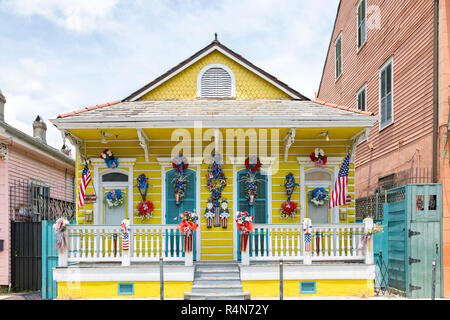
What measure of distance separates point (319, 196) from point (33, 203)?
30.5 ft

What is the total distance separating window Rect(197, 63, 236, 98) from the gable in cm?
10

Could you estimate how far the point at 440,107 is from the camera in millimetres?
10758

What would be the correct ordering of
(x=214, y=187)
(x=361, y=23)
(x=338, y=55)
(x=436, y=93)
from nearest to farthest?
1. (x=436, y=93)
2. (x=214, y=187)
3. (x=361, y=23)
4. (x=338, y=55)

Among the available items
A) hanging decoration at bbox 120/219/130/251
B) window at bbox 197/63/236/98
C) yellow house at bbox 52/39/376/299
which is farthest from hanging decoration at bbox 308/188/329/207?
hanging decoration at bbox 120/219/130/251

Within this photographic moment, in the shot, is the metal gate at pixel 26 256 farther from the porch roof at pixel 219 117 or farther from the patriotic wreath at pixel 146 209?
the porch roof at pixel 219 117

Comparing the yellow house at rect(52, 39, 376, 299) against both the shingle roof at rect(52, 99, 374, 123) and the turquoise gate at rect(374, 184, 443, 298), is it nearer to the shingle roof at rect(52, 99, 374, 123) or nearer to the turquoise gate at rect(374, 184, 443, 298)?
the shingle roof at rect(52, 99, 374, 123)

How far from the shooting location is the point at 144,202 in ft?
38.0

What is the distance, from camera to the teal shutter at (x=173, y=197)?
11.7m

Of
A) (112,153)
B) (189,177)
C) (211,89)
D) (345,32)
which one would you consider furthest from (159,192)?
(345,32)

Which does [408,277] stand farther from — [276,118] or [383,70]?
[383,70]

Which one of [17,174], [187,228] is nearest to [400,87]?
[187,228]

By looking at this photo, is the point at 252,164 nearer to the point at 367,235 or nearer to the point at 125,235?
the point at 367,235

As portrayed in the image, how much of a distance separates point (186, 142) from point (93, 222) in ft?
10.8

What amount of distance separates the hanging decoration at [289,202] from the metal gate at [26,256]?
7.01 metres
